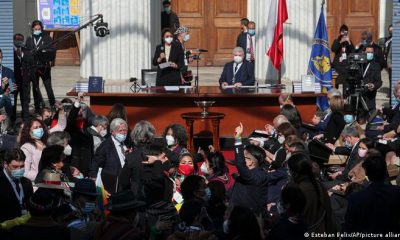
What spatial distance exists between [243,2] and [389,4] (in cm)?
385

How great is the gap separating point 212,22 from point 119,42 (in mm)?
8334

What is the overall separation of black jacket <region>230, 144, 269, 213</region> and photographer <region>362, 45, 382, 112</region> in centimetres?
886

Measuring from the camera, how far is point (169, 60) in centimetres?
1798

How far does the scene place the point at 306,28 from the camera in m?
Answer: 19.5

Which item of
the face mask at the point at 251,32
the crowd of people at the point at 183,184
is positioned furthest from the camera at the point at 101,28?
the face mask at the point at 251,32

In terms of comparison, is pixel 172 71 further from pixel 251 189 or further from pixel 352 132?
pixel 251 189

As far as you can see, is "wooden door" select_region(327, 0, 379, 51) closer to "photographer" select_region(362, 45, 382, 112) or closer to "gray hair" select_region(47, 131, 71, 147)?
"photographer" select_region(362, 45, 382, 112)

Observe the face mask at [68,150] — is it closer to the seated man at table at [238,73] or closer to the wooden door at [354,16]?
the seated man at table at [238,73]

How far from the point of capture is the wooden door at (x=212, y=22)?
88.5 feet

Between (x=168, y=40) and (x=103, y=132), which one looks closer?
(x=103, y=132)

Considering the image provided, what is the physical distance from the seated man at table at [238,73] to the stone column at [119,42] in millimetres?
2088

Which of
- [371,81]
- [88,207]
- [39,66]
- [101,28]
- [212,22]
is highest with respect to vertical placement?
[212,22]

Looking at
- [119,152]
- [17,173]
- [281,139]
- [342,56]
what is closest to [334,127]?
[281,139]

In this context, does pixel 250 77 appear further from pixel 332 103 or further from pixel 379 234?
pixel 379 234
